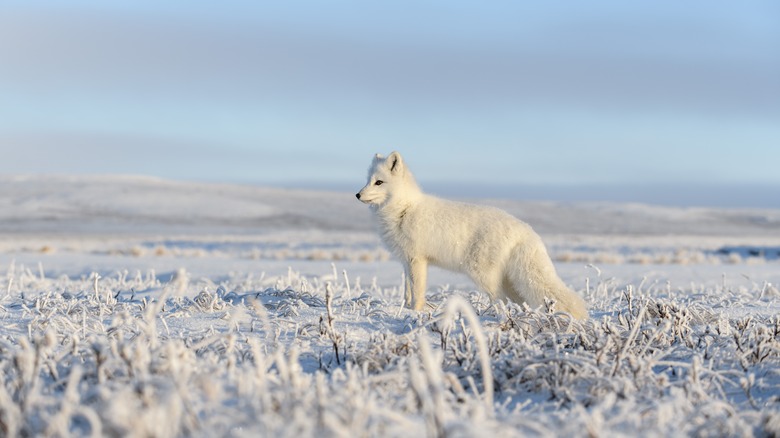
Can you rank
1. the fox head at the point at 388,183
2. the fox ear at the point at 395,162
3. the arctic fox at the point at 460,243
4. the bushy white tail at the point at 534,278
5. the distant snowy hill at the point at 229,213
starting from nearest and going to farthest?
the bushy white tail at the point at 534,278 → the arctic fox at the point at 460,243 → the fox head at the point at 388,183 → the fox ear at the point at 395,162 → the distant snowy hill at the point at 229,213

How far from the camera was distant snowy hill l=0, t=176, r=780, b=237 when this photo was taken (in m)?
51.9

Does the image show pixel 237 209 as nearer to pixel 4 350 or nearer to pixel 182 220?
pixel 182 220

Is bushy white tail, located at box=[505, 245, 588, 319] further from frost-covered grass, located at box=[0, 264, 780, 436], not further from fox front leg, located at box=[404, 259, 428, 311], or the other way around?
fox front leg, located at box=[404, 259, 428, 311]

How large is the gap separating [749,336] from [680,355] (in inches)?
18.3

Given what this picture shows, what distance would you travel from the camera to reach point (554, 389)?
143 inches

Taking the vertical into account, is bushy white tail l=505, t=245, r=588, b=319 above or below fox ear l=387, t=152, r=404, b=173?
below

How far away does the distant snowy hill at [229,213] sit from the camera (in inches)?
2044

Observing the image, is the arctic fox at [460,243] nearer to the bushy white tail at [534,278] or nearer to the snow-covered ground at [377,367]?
the bushy white tail at [534,278]

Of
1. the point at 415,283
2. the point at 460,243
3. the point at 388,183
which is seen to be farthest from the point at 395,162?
the point at 415,283

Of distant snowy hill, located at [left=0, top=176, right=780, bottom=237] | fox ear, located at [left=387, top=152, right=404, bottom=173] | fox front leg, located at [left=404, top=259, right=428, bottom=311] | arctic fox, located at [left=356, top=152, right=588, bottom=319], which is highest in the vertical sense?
fox ear, located at [left=387, top=152, right=404, bottom=173]

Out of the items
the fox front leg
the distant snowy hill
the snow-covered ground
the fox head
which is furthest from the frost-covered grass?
the distant snowy hill

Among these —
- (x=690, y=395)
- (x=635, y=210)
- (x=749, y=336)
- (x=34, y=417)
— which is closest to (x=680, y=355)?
(x=749, y=336)

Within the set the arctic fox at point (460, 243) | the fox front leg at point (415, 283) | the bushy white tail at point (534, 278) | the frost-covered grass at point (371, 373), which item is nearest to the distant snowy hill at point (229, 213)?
the arctic fox at point (460, 243)

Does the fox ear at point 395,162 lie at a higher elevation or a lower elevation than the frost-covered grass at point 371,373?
higher
